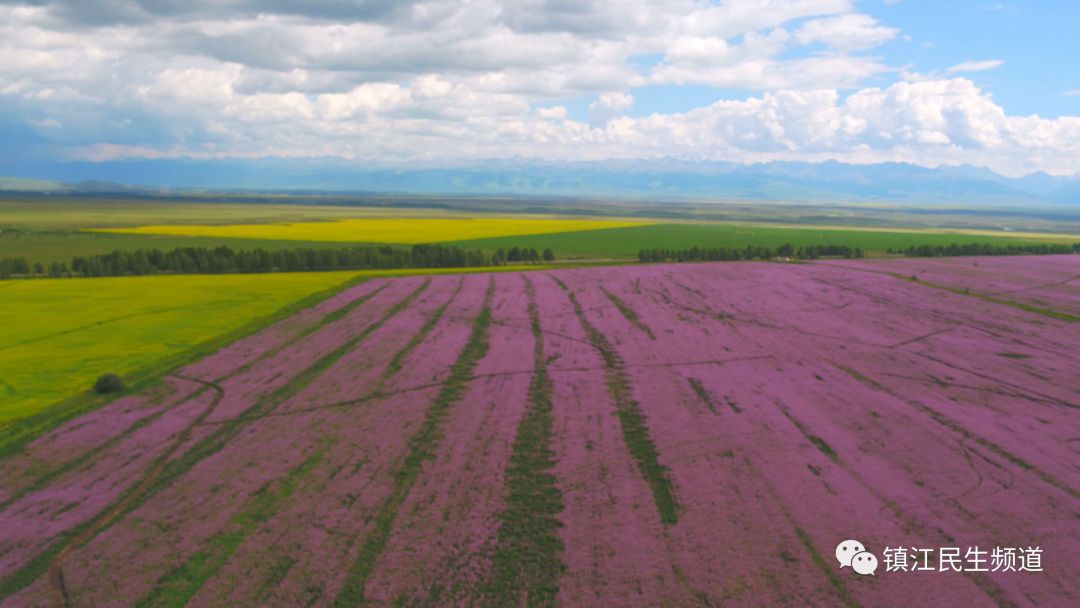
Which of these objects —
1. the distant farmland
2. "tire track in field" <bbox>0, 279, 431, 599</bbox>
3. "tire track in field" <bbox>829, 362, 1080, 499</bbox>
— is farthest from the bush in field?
"tire track in field" <bbox>829, 362, 1080, 499</bbox>

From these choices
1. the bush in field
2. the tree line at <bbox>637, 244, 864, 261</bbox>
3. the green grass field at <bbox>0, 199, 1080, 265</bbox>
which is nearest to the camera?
the bush in field

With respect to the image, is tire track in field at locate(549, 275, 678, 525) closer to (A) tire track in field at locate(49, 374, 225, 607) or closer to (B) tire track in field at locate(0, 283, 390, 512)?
(A) tire track in field at locate(49, 374, 225, 607)

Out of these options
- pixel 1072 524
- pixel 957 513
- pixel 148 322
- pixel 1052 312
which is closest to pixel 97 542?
pixel 957 513

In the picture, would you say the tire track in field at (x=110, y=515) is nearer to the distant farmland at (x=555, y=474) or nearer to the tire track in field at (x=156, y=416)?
the distant farmland at (x=555, y=474)

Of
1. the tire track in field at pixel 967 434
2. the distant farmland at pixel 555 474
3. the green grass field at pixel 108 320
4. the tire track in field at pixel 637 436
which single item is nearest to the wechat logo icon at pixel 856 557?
the distant farmland at pixel 555 474

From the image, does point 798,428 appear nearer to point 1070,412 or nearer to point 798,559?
point 798,559

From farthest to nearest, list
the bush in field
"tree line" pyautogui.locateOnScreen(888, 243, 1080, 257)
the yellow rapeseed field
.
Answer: the yellow rapeseed field, "tree line" pyautogui.locateOnScreen(888, 243, 1080, 257), the bush in field
